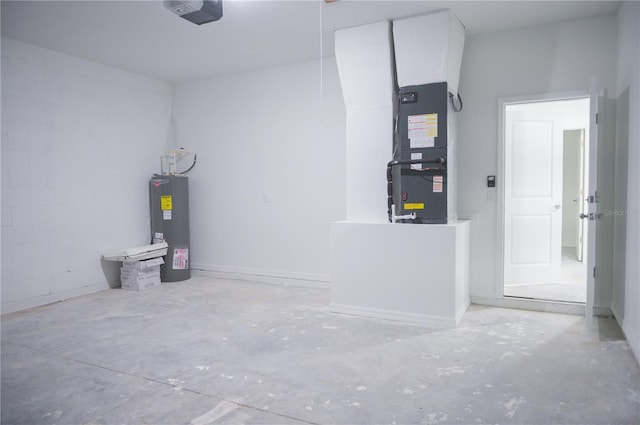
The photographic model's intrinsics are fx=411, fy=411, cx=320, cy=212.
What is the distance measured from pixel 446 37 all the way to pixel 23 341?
14.7 ft

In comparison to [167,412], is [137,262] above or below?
above

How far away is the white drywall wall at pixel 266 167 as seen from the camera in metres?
5.18

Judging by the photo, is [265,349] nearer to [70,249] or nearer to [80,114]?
[70,249]

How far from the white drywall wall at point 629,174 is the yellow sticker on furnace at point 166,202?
5.05 m

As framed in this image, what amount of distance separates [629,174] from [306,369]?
2.90m

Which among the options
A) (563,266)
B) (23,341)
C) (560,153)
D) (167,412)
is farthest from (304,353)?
(563,266)

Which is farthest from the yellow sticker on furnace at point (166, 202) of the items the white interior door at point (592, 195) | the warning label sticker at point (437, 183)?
the white interior door at point (592, 195)

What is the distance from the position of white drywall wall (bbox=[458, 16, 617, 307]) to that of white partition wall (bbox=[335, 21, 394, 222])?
948mm

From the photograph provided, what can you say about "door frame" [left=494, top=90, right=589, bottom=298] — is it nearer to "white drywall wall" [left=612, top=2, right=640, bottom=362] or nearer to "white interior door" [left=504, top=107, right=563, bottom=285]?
"white interior door" [left=504, top=107, right=563, bottom=285]

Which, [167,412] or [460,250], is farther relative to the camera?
[460,250]

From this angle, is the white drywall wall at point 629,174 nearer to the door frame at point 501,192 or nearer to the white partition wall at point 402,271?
the door frame at point 501,192

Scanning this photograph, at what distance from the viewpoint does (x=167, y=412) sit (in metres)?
2.30

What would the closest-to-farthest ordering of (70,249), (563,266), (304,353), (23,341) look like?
(304,353), (23,341), (70,249), (563,266)

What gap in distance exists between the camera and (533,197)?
5023 mm
